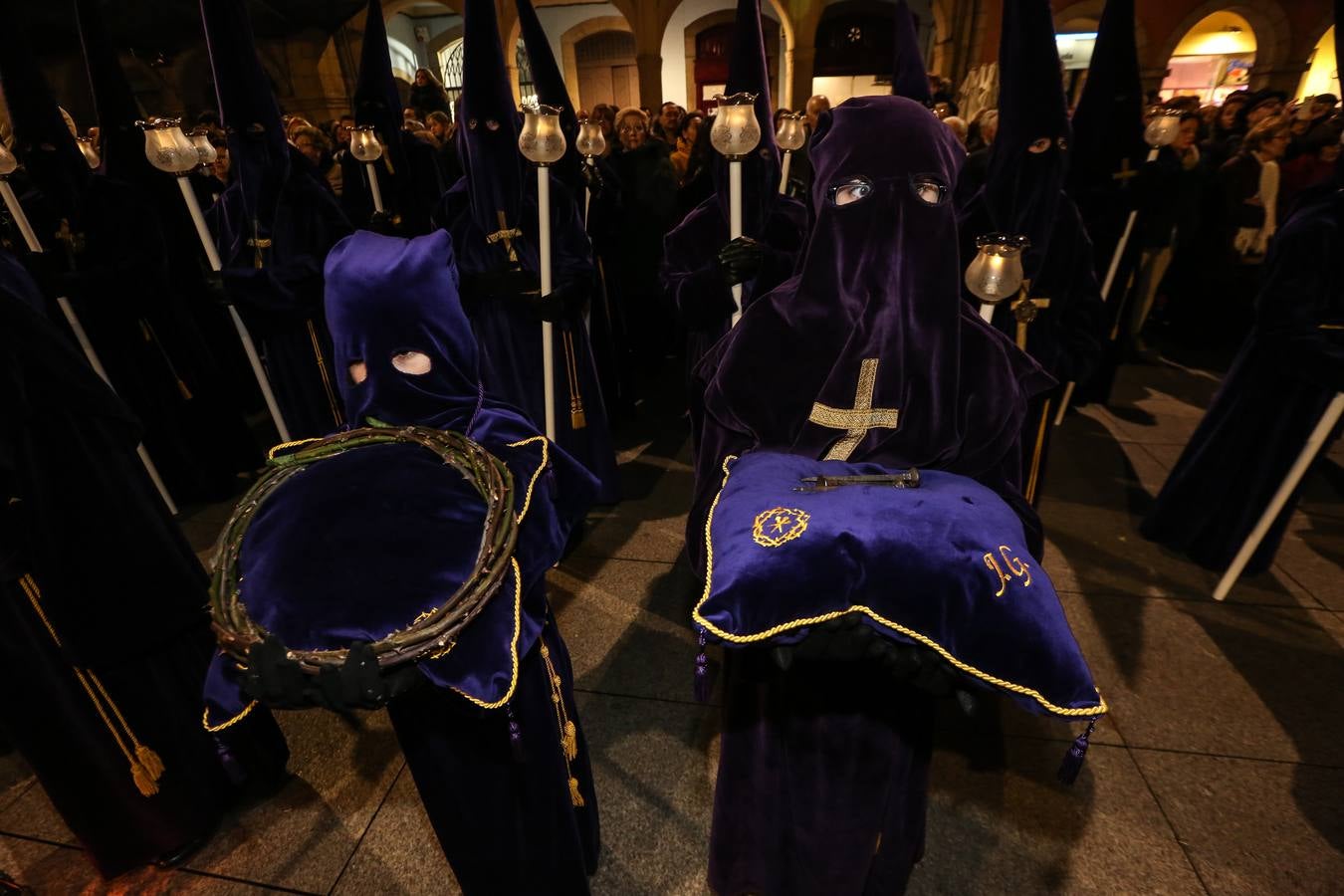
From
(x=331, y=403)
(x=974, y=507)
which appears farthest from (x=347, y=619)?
(x=331, y=403)

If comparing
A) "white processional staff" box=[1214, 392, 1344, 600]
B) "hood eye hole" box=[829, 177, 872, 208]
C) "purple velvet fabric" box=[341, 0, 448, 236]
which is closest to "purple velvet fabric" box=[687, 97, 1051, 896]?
"hood eye hole" box=[829, 177, 872, 208]

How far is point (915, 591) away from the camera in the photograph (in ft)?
3.59

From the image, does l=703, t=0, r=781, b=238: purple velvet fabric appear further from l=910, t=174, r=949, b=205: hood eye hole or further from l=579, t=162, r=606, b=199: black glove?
l=910, t=174, r=949, b=205: hood eye hole

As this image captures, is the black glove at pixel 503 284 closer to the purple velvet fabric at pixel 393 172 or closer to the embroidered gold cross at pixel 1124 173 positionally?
the purple velvet fabric at pixel 393 172

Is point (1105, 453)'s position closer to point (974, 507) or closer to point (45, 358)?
point (974, 507)

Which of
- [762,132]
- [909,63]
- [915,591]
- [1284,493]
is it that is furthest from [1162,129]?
[915,591]

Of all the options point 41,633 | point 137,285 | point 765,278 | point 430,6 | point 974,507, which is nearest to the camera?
point 974,507

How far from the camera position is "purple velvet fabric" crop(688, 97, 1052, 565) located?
54.2 inches

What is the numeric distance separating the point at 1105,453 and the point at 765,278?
351 cm

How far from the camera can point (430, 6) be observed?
16469mm

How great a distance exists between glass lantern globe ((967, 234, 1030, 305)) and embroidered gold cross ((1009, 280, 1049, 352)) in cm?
78

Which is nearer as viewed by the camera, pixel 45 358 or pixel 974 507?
pixel 974 507

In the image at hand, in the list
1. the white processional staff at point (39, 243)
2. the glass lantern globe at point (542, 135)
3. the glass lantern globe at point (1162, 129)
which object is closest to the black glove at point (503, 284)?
the glass lantern globe at point (542, 135)

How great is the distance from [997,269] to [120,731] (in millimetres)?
2929
